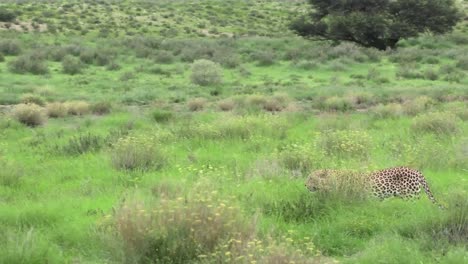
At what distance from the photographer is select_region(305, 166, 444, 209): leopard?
8281 mm

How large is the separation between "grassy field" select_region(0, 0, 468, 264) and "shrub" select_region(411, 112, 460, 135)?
0.03m

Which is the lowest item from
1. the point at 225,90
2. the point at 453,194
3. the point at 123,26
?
the point at 123,26

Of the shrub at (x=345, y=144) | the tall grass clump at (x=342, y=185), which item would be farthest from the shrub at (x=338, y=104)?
the tall grass clump at (x=342, y=185)

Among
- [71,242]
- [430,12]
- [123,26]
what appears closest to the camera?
[71,242]

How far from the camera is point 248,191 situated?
837 cm

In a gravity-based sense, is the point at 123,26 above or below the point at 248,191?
below

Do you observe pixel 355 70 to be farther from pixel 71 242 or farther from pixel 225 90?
pixel 71 242

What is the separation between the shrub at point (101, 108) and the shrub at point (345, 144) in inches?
346

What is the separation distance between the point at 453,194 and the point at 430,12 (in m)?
37.2

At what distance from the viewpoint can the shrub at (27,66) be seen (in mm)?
27062

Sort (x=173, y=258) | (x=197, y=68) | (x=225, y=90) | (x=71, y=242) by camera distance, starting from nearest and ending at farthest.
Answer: (x=173, y=258) → (x=71, y=242) → (x=225, y=90) → (x=197, y=68)

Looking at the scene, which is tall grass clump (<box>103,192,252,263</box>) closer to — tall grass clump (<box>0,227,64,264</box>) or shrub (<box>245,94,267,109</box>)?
tall grass clump (<box>0,227,64,264</box>)

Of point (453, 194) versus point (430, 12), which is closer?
point (453, 194)

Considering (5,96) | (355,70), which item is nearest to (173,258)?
(5,96)
